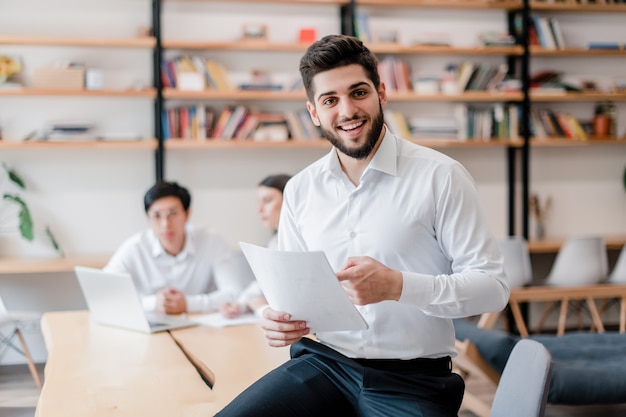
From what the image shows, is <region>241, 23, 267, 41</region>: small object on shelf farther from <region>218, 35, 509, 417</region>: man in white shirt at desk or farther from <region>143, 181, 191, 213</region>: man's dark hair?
<region>218, 35, 509, 417</region>: man in white shirt at desk

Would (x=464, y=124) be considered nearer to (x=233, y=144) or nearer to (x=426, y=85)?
(x=426, y=85)

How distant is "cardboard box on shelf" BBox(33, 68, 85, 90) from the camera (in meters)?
5.45

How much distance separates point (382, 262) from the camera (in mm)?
2062

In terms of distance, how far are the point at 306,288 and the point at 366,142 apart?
1.40ft

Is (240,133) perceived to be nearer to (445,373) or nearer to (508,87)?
(508,87)

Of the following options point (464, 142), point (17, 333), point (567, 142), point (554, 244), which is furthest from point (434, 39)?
point (17, 333)

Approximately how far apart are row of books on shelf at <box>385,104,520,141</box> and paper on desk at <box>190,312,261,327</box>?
2990 millimetres

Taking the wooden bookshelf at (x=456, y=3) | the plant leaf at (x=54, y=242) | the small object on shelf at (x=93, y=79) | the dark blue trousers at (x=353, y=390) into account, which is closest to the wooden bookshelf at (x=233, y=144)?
the small object on shelf at (x=93, y=79)

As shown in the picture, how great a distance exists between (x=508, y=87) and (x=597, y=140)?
778 millimetres

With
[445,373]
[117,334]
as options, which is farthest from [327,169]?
[117,334]

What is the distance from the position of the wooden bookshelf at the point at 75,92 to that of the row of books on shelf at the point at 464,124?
170 centimetres

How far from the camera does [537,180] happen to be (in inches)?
256

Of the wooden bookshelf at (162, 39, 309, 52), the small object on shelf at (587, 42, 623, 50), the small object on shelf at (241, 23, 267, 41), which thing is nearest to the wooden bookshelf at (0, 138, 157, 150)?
the wooden bookshelf at (162, 39, 309, 52)

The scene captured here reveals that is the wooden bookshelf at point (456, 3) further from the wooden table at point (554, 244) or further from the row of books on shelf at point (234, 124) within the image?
the wooden table at point (554, 244)
